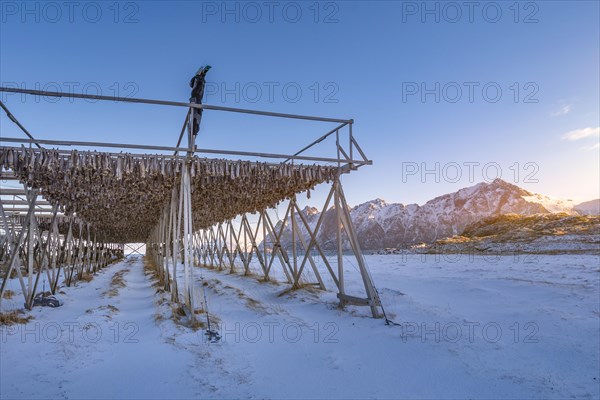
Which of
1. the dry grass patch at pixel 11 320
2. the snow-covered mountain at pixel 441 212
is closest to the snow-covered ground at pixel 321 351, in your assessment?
the dry grass patch at pixel 11 320

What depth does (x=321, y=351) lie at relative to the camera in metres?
6.08

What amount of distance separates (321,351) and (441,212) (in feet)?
320

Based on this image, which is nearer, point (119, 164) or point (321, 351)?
point (321, 351)

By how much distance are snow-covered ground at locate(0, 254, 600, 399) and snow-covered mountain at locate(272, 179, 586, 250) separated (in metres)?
55.6

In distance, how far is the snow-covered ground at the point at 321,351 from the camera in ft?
15.0

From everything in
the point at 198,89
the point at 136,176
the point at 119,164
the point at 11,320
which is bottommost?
the point at 11,320

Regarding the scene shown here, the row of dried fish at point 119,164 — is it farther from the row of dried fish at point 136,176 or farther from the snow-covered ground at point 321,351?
the snow-covered ground at point 321,351

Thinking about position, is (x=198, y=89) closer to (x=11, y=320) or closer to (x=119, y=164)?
(x=119, y=164)

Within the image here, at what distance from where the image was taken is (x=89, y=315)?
8375 millimetres

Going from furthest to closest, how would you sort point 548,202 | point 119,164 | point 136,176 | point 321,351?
1. point 548,202
2. point 136,176
3. point 119,164
4. point 321,351

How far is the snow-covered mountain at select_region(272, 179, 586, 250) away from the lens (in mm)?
76688

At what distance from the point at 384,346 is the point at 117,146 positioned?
674 centimetres

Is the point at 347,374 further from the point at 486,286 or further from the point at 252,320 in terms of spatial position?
the point at 486,286

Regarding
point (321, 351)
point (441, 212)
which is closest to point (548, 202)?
point (441, 212)
